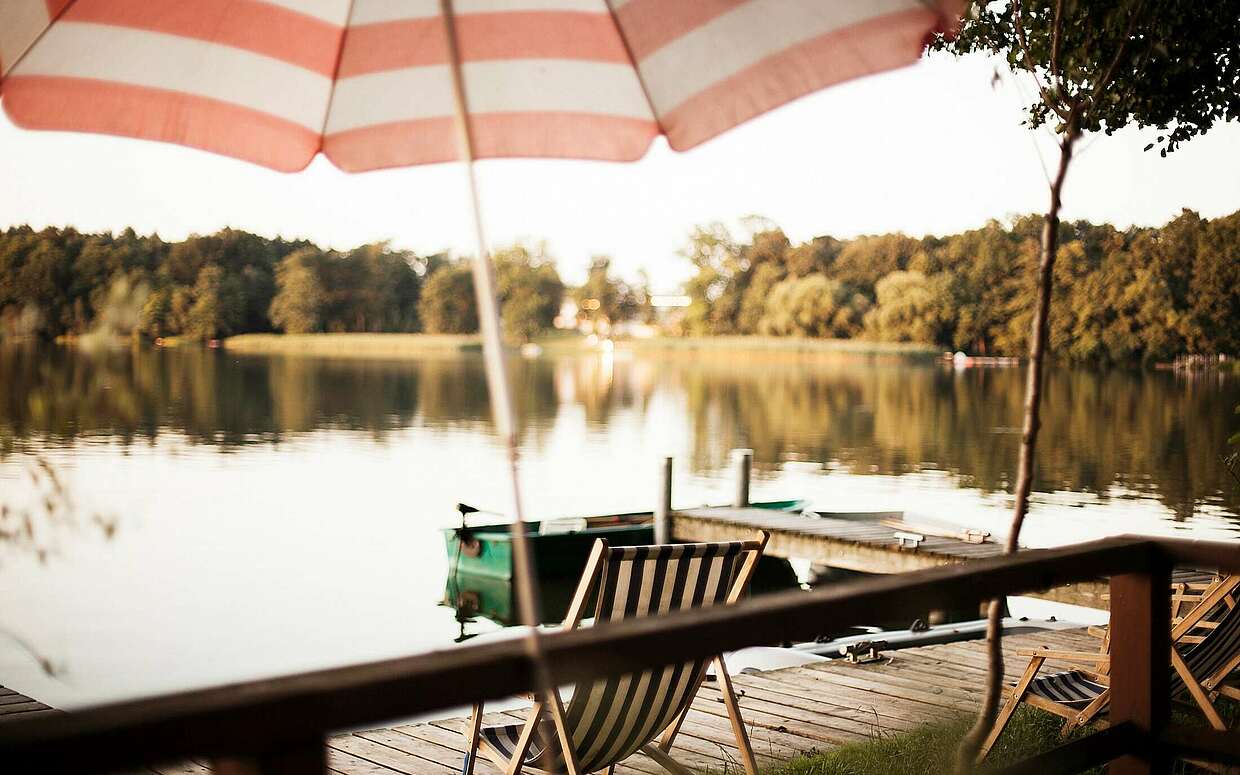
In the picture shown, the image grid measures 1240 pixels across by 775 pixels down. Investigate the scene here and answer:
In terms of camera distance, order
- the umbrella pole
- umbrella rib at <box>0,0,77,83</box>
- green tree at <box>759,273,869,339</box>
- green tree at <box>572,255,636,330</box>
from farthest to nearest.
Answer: green tree at <box>572,255,636,330</box> → green tree at <box>759,273,869,339</box> → umbrella rib at <box>0,0,77,83</box> → the umbrella pole

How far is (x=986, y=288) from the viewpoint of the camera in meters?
48.8

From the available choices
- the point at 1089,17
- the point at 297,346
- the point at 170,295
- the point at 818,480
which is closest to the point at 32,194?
the point at 170,295

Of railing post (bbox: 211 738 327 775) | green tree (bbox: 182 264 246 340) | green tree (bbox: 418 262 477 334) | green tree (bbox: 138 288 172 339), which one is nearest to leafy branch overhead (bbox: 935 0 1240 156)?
railing post (bbox: 211 738 327 775)

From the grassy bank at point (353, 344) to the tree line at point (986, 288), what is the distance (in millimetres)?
13638

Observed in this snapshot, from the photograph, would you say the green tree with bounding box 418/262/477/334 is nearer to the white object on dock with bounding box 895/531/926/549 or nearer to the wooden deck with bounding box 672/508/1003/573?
the wooden deck with bounding box 672/508/1003/573

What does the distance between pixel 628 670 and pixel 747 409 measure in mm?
46712

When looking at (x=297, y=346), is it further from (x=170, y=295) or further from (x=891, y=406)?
(x=891, y=406)

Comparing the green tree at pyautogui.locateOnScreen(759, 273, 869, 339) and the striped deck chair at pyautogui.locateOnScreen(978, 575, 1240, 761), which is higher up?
the green tree at pyautogui.locateOnScreen(759, 273, 869, 339)

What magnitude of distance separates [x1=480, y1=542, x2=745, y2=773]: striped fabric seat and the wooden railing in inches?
37.9

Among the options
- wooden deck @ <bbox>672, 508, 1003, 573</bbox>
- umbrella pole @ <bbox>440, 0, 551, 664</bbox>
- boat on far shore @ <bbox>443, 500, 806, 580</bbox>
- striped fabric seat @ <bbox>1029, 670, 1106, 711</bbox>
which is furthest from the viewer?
boat on far shore @ <bbox>443, 500, 806, 580</bbox>

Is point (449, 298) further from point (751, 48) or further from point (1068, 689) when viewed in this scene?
point (751, 48)

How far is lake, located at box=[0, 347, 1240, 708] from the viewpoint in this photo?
1550 centimetres

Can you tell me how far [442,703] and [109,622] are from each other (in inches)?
701

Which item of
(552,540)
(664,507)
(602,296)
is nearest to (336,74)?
(664,507)
